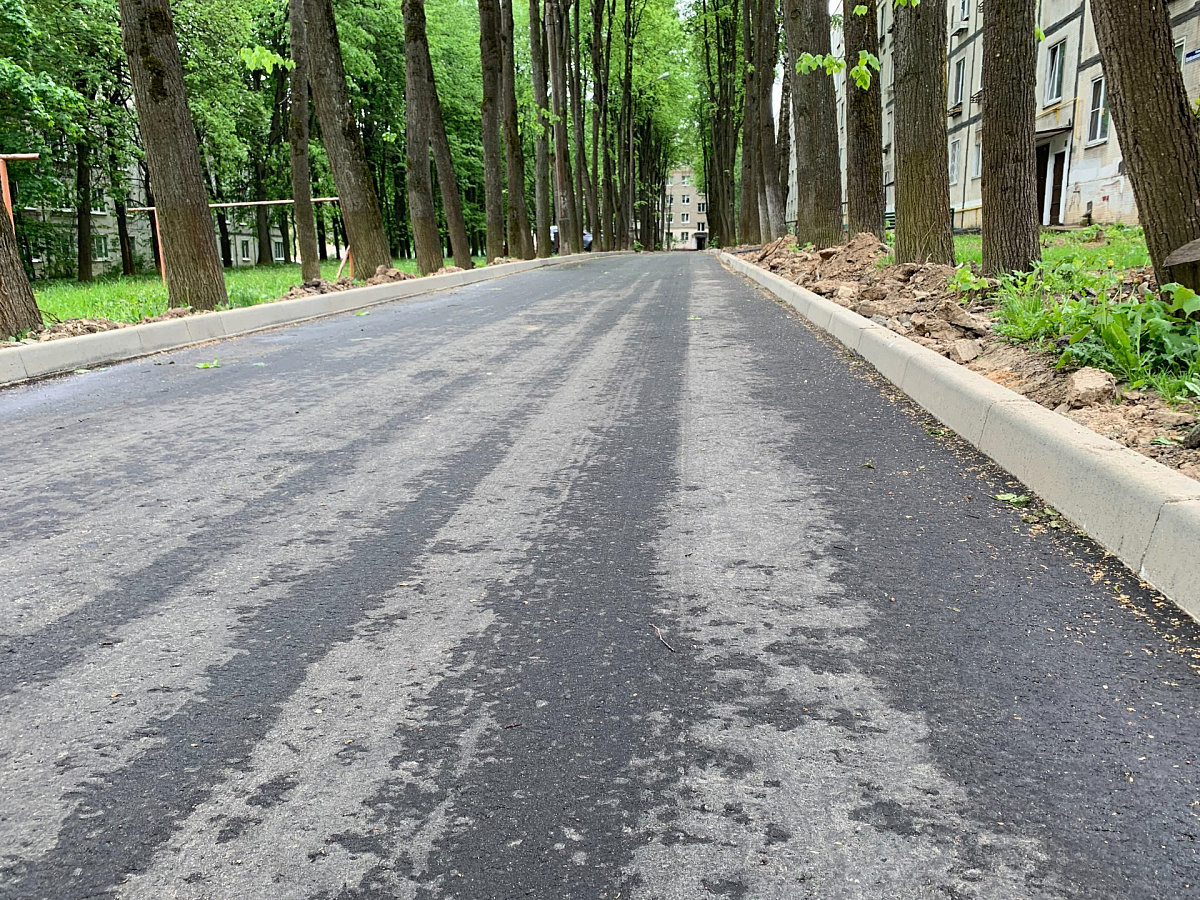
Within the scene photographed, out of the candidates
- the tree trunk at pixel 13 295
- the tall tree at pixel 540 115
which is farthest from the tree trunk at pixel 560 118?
the tree trunk at pixel 13 295

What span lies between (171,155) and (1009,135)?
9226 millimetres

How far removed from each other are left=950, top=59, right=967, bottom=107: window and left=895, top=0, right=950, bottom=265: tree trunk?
28169 mm

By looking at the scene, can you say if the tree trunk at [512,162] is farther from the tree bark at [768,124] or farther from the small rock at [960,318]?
the small rock at [960,318]

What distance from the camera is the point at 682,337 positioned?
343 inches

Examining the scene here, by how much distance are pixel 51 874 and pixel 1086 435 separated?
12.3 ft

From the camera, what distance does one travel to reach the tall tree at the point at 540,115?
97.8 ft

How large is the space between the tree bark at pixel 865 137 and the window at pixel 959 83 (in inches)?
914

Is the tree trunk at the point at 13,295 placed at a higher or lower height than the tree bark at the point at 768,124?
lower

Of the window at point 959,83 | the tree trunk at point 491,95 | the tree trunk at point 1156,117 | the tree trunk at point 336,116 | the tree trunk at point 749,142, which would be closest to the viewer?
the tree trunk at point 1156,117

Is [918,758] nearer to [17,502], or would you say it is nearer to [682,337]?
[17,502]

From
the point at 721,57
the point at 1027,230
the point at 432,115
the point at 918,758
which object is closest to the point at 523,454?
the point at 918,758

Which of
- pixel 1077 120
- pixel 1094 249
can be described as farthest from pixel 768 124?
pixel 1094 249

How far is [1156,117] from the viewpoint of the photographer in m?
5.23

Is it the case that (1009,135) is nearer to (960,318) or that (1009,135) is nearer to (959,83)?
(960,318)
